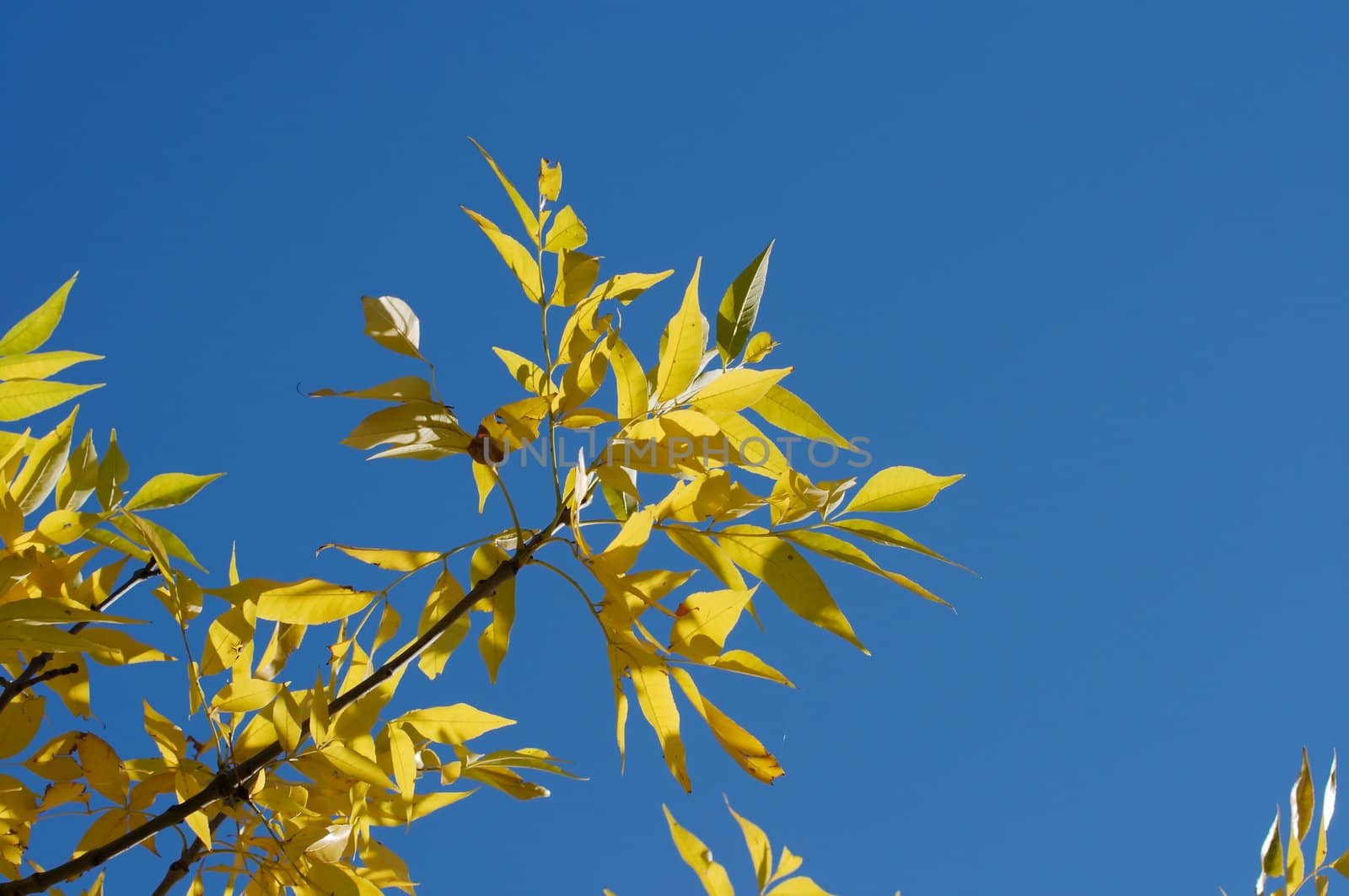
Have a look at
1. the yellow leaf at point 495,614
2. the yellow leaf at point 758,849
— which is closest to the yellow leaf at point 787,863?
the yellow leaf at point 758,849

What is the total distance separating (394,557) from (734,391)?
24 cm

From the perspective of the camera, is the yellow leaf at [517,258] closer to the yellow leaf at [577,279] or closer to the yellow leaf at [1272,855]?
the yellow leaf at [577,279]

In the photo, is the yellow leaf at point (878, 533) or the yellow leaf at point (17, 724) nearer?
the yellow leaf at point (878, 533)

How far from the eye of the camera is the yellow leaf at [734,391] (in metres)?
0.69

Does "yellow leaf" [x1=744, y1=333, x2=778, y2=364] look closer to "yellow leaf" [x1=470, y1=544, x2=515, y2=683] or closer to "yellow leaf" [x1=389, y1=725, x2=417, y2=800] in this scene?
"yellow leaf" [x1=470, y1=544, x2=515, y2=683]

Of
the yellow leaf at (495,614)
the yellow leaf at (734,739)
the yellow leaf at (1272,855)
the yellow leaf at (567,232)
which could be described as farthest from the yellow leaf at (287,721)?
the yellow leaf at (1272,855)

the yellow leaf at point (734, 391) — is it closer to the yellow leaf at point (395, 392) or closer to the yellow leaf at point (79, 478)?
the yellow leaf at point (395, 392)

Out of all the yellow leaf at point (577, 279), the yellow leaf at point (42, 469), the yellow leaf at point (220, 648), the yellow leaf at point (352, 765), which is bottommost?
the yellow leaf at point (352, 765)

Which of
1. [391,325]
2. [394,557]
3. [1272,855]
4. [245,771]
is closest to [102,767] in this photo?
[245,771]

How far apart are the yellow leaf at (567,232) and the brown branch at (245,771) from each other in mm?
205

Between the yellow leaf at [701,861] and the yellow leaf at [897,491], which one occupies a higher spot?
the yellow leaf at [897,491]

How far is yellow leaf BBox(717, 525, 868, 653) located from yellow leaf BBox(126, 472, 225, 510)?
1.18ft

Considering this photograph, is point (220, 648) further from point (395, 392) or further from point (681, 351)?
point (681, 351)

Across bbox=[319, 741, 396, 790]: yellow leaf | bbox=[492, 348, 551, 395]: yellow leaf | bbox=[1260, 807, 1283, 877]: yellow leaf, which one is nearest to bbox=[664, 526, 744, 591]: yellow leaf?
bbox=[492, 348, 551, 395]: yellow leaf
